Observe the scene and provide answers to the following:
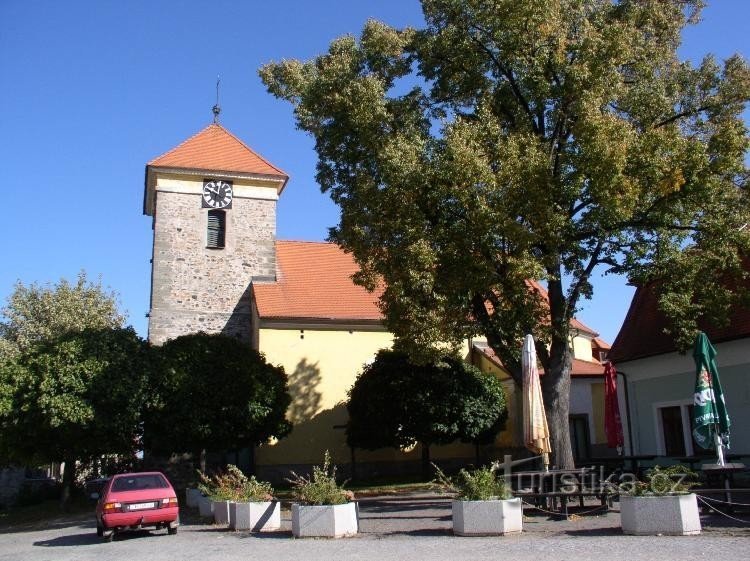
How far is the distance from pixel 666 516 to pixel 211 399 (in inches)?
583

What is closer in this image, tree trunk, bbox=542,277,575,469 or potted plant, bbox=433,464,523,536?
potted plant, bbox=433,464,523,536

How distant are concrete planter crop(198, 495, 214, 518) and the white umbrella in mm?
7205

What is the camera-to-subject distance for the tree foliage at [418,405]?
24.0 m

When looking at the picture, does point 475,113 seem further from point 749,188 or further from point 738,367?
point 738,367

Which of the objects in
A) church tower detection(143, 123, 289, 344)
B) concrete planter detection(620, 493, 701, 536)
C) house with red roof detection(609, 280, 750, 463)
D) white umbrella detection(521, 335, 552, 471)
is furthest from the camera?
church tower detection(143, 123, 289, 344)

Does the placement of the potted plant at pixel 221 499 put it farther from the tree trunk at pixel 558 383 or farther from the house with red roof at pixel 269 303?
the house with red roof at pixel 269 303

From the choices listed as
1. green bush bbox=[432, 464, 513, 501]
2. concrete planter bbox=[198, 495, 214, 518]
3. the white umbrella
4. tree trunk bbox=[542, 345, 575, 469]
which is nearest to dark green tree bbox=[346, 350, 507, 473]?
tree trunk bbox=[542, 345, 575, 469]

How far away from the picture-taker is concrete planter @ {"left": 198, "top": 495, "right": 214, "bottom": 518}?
51.5ft

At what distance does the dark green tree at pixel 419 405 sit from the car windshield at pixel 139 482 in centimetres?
1027

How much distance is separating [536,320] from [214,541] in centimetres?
Answer: 824

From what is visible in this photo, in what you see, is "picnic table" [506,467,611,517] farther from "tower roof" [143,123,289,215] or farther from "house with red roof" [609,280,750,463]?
"tower roof" [143,123,289,215]

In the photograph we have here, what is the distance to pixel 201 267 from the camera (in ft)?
95.2

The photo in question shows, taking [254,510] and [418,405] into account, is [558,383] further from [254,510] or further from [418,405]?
Result: [418,405]

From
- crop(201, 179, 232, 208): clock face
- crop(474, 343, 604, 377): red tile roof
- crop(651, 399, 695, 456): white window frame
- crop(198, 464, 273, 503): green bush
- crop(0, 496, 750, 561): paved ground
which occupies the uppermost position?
crop(201, 179, 232, 208): clock face
